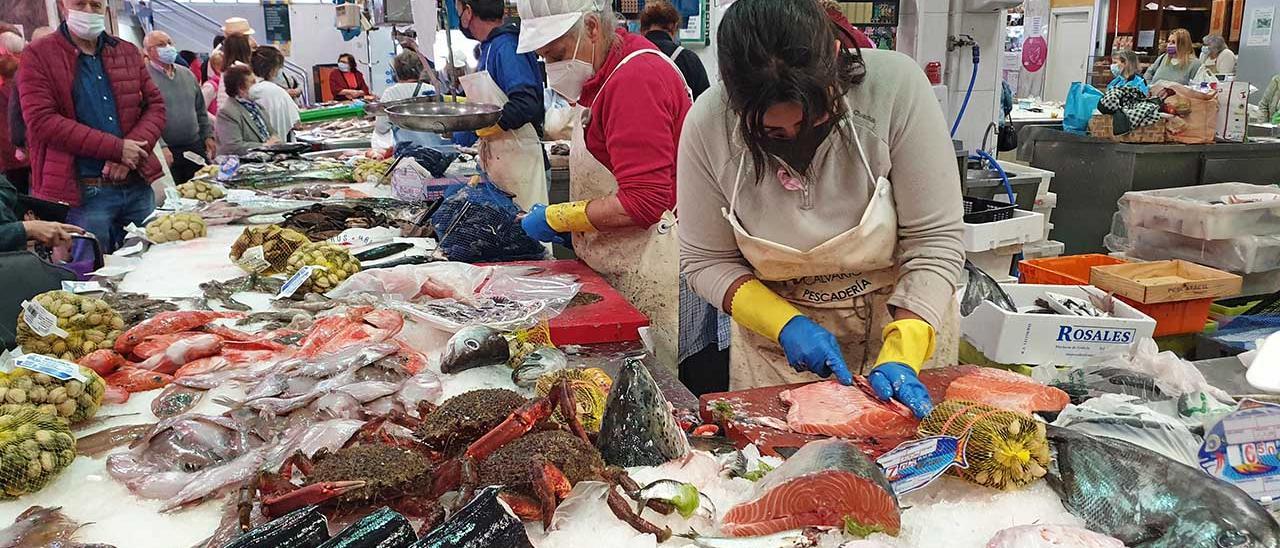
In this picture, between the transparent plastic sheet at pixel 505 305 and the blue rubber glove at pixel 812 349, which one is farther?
the transparent plastic sheet at pixel 505 305

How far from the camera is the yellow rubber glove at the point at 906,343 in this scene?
2.20m

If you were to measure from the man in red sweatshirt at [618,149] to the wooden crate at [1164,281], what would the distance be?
6.97 ft

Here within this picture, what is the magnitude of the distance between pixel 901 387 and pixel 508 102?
3461 millimetres

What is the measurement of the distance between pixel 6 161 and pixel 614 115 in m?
6.30

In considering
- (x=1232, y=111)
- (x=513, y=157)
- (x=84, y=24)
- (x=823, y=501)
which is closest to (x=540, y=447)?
(x=823, y=501)

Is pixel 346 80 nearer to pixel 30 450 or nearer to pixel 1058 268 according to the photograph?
pixel 1058 268

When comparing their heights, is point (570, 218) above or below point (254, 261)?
above

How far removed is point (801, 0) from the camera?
199 centimetres

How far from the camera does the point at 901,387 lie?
206cm

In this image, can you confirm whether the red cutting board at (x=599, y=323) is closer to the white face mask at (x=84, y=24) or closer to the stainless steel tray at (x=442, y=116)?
the stainless steel tray at (x=442, y=116)

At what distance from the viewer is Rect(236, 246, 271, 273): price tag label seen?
147 inches

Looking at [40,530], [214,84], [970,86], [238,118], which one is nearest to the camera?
[40,530]

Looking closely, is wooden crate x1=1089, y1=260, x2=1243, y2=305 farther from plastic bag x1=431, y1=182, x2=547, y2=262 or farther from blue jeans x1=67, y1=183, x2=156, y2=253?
blue jeans x1=67, y1=183, x2=156, y2=253

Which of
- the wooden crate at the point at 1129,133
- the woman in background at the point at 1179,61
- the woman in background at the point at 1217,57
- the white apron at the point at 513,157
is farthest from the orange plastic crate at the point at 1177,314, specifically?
the woman in background at the point at 1217,57
